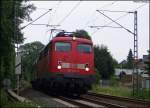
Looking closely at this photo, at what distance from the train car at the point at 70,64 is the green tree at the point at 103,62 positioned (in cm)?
A: 5930

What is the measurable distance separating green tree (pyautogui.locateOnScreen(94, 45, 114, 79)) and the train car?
59298mm

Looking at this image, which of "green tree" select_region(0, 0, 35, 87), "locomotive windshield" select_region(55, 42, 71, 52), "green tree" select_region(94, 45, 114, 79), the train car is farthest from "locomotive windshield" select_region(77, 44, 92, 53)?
"green tree" select_region(94, 45, 114, 79)

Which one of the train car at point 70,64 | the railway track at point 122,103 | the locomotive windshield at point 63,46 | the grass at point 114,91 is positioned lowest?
the grass at point 114,91

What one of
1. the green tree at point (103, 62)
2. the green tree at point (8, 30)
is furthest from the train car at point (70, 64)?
the green tree at point (103, 62)

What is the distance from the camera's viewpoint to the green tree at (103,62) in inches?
3549

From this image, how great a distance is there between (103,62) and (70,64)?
200 ft

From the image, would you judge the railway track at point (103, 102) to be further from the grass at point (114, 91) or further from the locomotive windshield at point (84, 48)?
the grass at point (114, 91)

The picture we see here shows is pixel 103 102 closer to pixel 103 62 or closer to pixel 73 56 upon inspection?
pixel 73 56

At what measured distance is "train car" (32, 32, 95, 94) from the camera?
29078 millimetres

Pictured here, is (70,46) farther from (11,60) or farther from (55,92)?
(11,60)

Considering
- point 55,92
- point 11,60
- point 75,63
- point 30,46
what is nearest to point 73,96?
point 55,92

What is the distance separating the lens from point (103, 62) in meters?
89.9

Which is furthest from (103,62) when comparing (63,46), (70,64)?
(70,64)

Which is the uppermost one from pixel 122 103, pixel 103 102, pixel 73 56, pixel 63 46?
pixel 63 46
